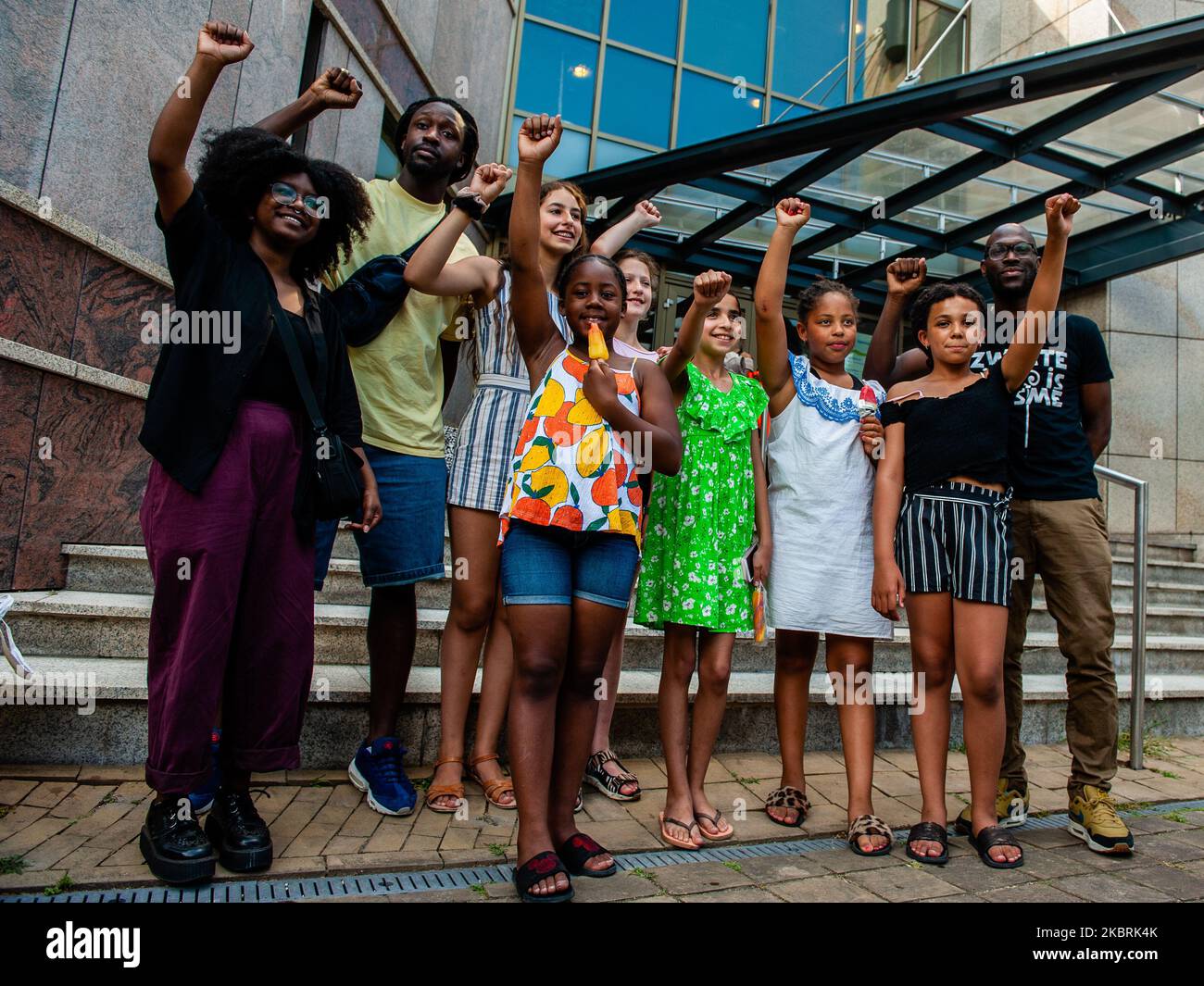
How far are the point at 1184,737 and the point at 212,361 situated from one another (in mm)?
5741

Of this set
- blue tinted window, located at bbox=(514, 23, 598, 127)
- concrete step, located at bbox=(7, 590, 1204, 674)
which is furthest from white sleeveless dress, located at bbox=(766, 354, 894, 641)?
blue tinted window, located at bbox=(514, 23, 598, 127)

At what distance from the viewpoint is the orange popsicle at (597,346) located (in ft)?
7.88

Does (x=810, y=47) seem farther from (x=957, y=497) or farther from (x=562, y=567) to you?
(x=562, y=567)

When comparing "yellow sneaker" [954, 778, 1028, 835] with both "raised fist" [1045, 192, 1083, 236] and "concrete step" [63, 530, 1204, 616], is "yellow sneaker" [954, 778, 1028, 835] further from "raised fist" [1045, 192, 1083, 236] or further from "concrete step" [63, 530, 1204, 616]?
"concrete step" [63, 530, 1204, 616]

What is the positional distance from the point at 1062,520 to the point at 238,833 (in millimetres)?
3111

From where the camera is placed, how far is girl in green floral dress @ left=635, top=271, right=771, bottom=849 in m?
2.94

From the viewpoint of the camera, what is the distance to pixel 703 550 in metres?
3.02

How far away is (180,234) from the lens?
229cm

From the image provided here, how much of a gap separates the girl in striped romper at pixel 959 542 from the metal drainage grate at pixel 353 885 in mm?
611

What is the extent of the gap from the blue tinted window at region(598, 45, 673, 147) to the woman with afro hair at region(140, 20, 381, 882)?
367 inches

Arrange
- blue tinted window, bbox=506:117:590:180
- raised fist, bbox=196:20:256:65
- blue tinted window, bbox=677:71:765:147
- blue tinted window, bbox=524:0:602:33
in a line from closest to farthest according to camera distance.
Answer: raised fist, bbox=196:20:256:65 → blue tinted window, bbox=506:117:590:180 → blue tinted window, bbox=524:0:602:33 → blue tinted window, bbox=677:71:765:147

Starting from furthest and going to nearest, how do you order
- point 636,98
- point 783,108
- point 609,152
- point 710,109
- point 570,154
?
point 783,108
point 710,109
point 636,98
point 609,152
point 570,154

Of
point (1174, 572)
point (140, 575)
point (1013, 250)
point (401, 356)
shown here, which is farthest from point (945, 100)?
point (140, 575)

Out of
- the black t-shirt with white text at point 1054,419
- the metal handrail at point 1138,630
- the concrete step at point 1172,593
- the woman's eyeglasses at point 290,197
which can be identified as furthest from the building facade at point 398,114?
the metal handrail at point 1138,630
